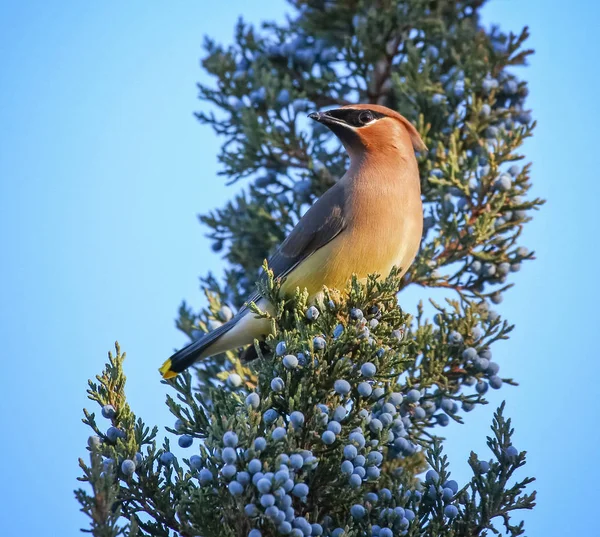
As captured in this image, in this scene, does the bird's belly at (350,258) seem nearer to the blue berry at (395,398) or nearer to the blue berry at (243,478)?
the blue berry at (395,398)

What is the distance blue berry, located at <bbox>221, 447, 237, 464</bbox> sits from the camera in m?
2.50

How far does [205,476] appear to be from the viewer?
257 centimetres

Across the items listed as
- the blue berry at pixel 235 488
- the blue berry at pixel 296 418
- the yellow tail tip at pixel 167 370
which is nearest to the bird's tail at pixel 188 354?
the yellow tail tip at pixel 167 370

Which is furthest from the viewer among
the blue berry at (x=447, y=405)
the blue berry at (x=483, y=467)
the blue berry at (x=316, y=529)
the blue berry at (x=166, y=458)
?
the blue berry at (x=447, y=405)

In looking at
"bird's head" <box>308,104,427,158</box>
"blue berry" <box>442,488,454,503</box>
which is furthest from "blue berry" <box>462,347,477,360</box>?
"bird's head" <box>308,104,427,158</box>

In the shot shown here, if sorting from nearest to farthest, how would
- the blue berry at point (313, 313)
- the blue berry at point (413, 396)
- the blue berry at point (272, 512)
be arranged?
the blue berry at point (272, 512), the blue berry at point (313, 313), the blue berry at point (413, 396)

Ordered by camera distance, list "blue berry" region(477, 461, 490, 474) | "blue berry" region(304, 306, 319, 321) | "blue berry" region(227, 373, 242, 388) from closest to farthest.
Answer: "blue berry" region(477, 461, 490, 474) < "blue berry" region(304, 306, 319, 321) < "blue berry" region(227, 373, 242, 388)

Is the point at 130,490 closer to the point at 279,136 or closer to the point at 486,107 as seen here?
the point at 279,136

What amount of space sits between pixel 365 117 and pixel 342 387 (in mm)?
Result: 1744

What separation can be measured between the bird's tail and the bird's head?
108 centimetres

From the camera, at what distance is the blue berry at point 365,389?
2.89m

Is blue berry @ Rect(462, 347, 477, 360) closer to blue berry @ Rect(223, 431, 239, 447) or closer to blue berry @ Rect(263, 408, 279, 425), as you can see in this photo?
blue berry @ Rect(263, 408, 279, 425)

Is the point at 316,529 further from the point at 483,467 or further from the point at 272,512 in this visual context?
the point at 483,467

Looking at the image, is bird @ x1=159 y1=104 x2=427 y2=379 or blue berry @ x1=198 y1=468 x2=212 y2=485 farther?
bird @ x1=159 y1=104 x2=427 y2=379
